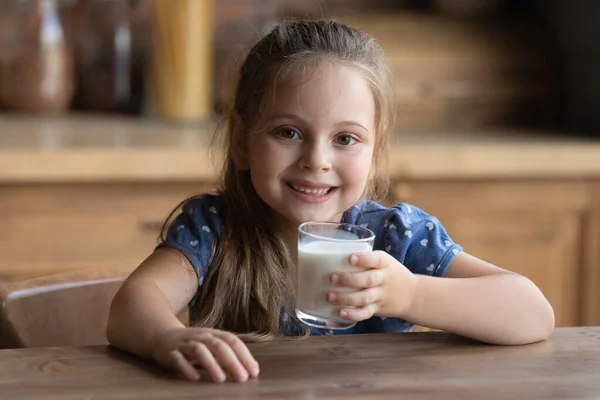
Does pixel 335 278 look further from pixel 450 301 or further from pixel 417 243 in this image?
pixel 417 243

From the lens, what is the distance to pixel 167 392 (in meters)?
0.91

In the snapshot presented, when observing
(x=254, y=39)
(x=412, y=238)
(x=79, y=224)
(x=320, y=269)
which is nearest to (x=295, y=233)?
(x=412, y=238)

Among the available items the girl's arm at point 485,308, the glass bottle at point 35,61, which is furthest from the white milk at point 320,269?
the glass bottle at point 35,61

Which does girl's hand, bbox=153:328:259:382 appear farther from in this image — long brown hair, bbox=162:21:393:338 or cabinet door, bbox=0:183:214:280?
cabinet door, bbox=0:183:214:280

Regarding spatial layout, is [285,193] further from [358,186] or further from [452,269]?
[452,269]

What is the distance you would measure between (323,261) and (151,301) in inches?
7.7

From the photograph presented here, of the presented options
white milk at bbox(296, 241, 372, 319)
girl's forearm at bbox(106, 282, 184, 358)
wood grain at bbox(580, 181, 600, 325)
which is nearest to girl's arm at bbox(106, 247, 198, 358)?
girl's forearm at bbox(106, 282, 184, 358)

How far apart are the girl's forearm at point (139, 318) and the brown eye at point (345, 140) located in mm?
284

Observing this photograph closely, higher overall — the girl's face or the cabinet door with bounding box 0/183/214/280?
A: the girl's face

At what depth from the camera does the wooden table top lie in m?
0.92

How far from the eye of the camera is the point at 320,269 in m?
1.06

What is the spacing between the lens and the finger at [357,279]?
1.04 m

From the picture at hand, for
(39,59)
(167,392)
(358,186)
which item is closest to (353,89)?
(358,186)

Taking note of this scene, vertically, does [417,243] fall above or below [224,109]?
below
